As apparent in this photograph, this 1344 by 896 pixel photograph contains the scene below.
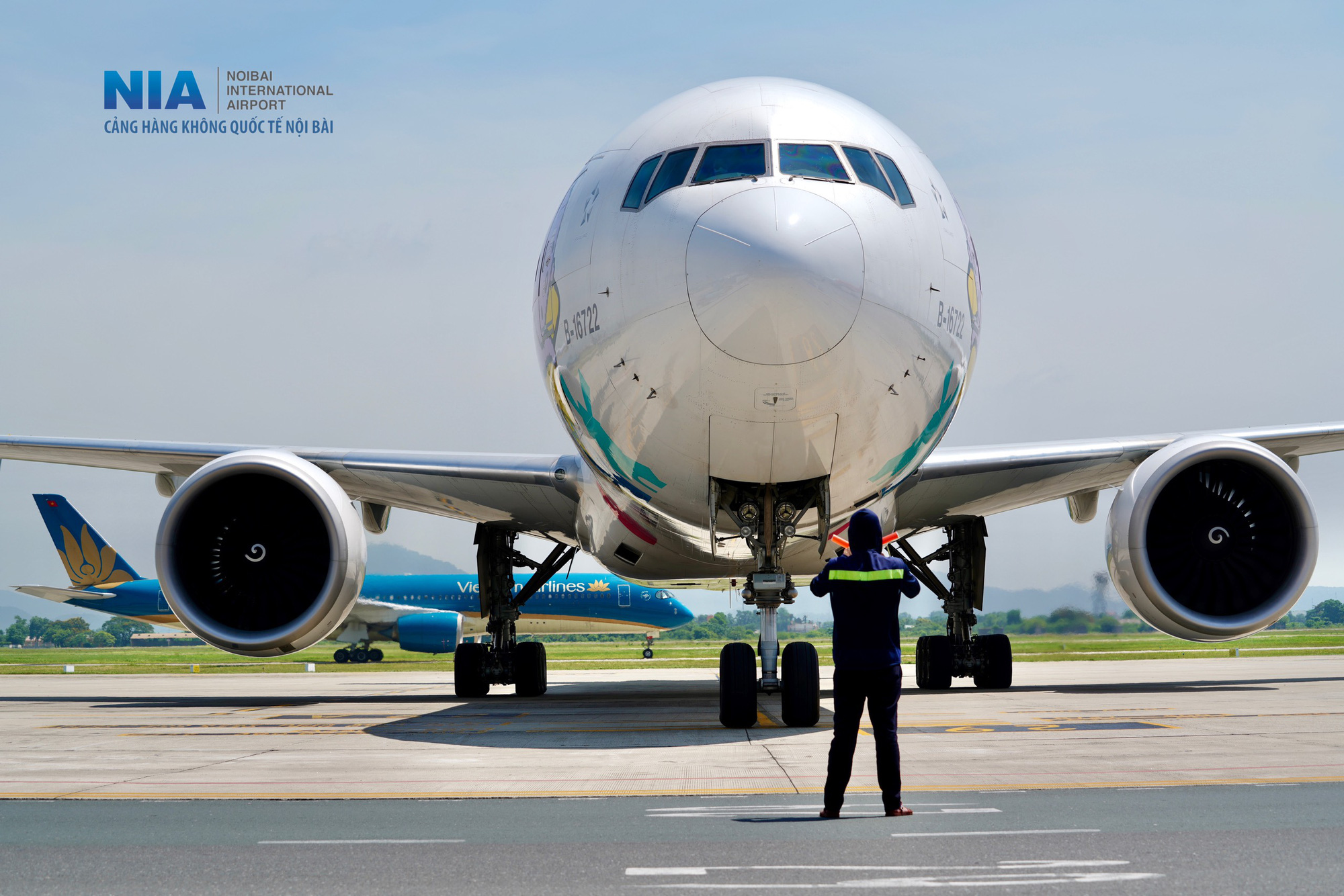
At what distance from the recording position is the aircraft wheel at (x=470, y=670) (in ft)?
49.5

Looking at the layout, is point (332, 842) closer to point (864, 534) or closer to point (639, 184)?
point (864, 534)

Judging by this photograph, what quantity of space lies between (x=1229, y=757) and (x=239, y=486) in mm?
9181

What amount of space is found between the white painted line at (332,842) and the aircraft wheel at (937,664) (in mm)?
10963

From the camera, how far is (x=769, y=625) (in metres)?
9.41

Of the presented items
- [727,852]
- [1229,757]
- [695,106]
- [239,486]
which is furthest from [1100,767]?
[239,486]

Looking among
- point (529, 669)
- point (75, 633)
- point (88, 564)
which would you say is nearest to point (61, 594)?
point (88, 564)

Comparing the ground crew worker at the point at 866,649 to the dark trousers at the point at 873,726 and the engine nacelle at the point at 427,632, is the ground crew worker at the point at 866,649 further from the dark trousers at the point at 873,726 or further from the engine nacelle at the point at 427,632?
the engine nacelle at the point at 427,632

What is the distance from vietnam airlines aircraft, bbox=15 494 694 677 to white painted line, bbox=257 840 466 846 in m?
38.3

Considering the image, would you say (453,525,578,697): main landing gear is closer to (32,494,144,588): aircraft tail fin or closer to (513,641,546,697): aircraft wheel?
(513,641,546,697): aircraft wheel

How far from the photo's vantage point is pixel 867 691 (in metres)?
5.60

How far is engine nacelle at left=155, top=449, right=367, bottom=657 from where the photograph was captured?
36.9ft

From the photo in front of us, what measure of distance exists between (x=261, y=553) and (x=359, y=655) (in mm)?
35914

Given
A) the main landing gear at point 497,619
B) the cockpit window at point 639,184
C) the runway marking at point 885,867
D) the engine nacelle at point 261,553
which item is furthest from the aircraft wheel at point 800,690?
the main landing gear at point 497,619

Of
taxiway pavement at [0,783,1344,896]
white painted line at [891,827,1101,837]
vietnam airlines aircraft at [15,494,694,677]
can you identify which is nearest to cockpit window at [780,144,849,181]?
taxiway pavement at [0,783,1344,896]
